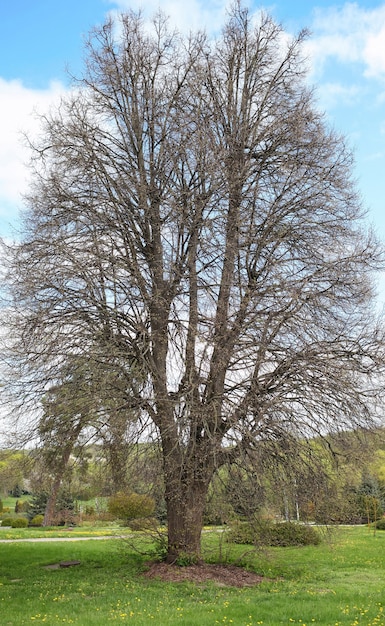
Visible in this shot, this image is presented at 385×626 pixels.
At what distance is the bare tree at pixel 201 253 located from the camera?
11.6 meters

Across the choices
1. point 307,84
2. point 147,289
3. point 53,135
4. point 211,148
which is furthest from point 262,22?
point 147,289

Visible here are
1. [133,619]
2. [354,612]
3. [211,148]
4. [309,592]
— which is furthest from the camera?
[211,148]

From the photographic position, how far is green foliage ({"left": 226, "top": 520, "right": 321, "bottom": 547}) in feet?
38.3

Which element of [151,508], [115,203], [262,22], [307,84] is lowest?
[151,508]

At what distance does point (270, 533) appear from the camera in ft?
40.6

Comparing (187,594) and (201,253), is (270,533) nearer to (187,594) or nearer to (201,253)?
(187,594)

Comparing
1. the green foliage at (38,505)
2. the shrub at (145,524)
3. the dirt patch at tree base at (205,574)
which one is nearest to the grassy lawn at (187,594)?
the dirt patch at tree base at (205,574)

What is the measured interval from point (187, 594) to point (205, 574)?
154cm

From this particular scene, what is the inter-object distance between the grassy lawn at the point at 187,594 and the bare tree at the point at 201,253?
1.82m

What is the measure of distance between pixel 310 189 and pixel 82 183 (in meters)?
5.26

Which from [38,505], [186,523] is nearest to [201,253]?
[186,523]

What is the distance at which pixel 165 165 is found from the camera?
13539mm

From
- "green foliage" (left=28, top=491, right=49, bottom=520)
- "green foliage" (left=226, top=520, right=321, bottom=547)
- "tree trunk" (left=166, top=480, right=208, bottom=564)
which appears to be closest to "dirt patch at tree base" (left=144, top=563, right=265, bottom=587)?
"tree trunk" (left=166, top=480, right=208, bottom=564)

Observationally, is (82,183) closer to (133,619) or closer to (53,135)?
(53,135)
